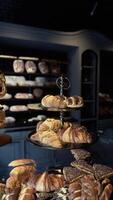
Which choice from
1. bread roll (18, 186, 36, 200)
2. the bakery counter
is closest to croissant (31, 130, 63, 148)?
bread roll (18, 186, 36, 200)

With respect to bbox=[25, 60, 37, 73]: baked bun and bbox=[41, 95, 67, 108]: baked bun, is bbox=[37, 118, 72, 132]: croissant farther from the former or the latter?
bbox=[25, 60, 37, 73]: baked bun

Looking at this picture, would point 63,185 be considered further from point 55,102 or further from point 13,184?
point 55,102

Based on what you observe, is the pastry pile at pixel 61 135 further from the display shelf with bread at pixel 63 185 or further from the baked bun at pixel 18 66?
the baked bun at pixel 18 66

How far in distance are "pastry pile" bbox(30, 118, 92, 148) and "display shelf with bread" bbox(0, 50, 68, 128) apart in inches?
86.1

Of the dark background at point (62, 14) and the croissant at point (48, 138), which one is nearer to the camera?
the croissant at point (48, 138)

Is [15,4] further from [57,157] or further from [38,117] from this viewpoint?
[57,157]

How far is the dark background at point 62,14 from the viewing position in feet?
12.2

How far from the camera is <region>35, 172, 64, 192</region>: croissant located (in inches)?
41.1

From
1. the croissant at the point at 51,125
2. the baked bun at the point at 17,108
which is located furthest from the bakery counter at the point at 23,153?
the croissant at the point at 51,125

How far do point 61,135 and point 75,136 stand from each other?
0.08m

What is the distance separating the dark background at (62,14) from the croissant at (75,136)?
2731 millimetres

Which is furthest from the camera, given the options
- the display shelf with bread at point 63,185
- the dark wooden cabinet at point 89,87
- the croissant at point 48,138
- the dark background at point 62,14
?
the dark wooden cabinet at point 89,87

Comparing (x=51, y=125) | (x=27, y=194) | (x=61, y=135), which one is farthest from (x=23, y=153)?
(x=27, y=194)

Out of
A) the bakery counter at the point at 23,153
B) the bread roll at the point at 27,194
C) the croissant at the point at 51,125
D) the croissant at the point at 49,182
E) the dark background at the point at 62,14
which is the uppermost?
the dark background at the point at 62,14
